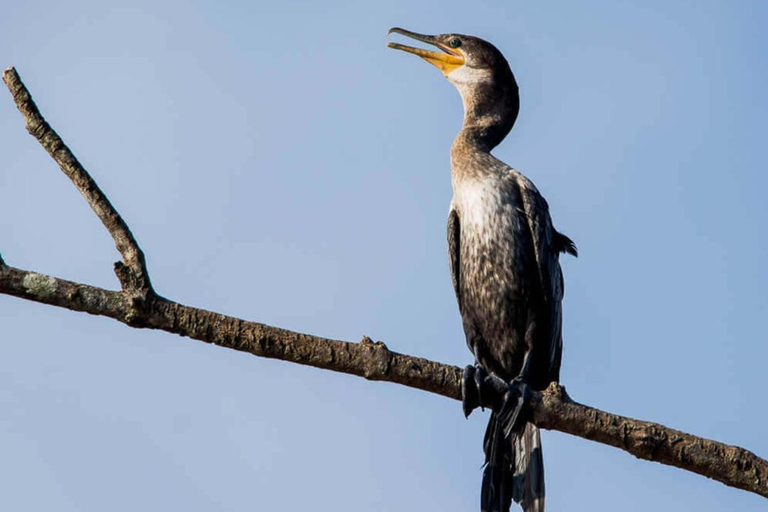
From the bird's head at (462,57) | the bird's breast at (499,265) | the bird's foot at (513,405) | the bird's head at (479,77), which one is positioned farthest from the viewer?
the bird's head at (462,57)

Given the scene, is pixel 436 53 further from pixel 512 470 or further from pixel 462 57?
pixel 512 470

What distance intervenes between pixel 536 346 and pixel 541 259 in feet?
1.54

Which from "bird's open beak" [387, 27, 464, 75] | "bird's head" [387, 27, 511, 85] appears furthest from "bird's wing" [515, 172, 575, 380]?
"bird's open beak" [387, 27, 464, 75]

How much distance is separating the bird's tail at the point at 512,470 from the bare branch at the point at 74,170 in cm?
216

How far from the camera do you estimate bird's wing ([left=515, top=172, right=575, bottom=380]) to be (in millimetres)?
5828

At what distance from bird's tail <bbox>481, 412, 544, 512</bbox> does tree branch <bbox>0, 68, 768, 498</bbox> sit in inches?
47.8

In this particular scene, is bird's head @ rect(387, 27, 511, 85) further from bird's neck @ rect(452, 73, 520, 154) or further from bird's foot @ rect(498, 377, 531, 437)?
bird's foot @ rect(498, 377, 531, 437)

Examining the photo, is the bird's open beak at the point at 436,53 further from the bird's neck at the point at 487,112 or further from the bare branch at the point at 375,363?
the bare branch at the point at 375,363

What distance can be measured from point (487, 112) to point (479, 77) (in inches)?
12.1

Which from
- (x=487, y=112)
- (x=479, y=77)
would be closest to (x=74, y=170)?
(x=487, y=112)

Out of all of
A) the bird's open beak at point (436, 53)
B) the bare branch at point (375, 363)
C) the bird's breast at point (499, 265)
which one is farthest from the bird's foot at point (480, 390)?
the bird's open beak at point (436, 53)

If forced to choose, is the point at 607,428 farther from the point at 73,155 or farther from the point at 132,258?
the point at 73,155

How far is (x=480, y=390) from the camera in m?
4.71

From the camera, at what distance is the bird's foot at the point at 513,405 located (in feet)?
15.6
